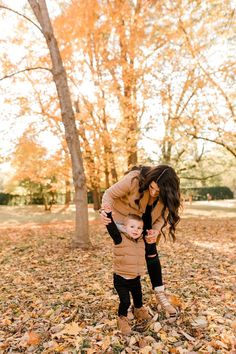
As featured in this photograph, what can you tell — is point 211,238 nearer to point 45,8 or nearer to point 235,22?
point 235,22

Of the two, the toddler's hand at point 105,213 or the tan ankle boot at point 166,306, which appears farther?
the tan ankle boot at point 166,306

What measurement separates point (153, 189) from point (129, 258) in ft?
2.27

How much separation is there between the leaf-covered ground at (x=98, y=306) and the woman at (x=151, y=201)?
0.39 meters

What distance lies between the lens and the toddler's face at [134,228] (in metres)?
3.12

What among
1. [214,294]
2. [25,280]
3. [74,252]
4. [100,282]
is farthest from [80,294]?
[74,252]

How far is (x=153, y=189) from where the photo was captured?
3135mm

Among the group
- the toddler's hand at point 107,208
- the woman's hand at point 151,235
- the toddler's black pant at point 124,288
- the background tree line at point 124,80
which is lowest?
the toddler's black pant at point 124,288

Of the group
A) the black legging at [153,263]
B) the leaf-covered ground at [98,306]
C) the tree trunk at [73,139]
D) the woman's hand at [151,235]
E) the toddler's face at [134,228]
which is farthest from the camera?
the tree trunk at [73,139]

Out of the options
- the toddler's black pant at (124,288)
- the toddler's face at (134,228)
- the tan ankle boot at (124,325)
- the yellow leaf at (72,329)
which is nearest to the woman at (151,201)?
the toddler's face at (134,228)

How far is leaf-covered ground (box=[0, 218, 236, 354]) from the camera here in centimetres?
300

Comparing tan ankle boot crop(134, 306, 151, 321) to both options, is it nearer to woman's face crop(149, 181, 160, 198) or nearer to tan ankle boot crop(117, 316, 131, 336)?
tan ankle boot crop(117, 316, 131, 336)

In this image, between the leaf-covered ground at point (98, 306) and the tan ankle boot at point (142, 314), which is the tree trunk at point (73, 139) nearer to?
the leaf-covered ground at point (98, 306)

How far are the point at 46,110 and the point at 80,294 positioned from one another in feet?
31.9

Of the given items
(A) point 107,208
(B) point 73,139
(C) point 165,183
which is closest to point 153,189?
(C) point 165,183
